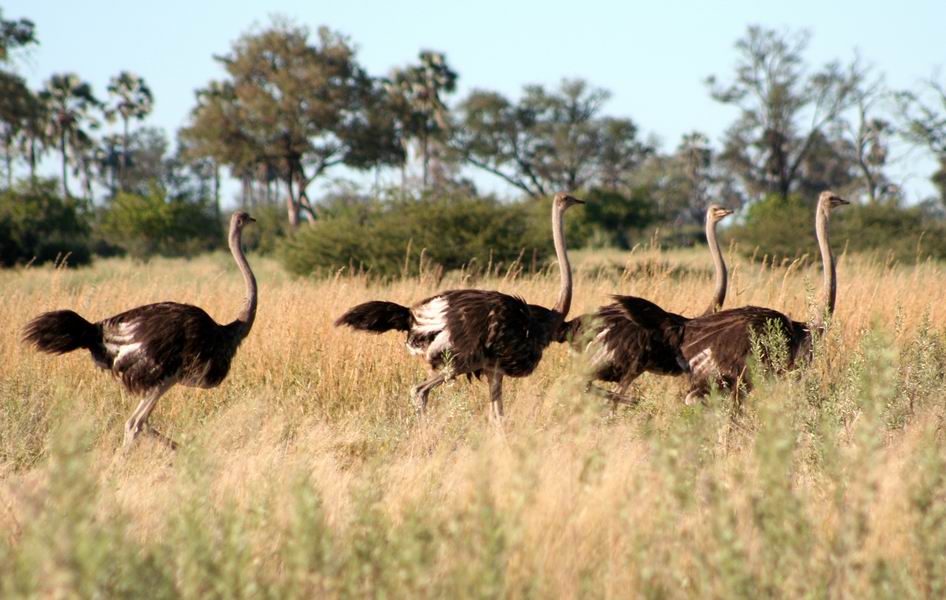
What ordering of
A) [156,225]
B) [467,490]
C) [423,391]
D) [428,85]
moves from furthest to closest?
1. [428,85]
2. [156,225]
3. [423,391]
4. [467,490]

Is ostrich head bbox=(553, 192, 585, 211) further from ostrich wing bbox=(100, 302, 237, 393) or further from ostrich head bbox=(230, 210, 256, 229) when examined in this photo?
ostrich wing bbox=(100, 302, 237, 393)

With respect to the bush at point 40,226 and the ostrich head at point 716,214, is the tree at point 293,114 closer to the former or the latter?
the bush at point 40,226

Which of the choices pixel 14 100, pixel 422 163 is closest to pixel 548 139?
pixel 422 163

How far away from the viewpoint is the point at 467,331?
6.03 meters

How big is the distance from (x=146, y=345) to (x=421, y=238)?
1161 centimetres

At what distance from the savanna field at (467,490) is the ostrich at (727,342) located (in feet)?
0.49

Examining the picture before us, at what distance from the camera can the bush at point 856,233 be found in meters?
21.8

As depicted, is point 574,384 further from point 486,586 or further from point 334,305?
point 334,305

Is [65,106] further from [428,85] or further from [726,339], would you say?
[726,339]

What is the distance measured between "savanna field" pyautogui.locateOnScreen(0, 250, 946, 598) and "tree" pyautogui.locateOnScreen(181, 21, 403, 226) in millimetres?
30071

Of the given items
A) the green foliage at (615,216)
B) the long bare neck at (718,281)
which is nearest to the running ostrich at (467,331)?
the long bare neck at (718,281)

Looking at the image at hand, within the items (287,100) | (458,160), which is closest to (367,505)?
(287,100)

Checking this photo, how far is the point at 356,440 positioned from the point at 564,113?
151 ft

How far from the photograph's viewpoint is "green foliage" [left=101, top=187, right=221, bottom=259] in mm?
36594
